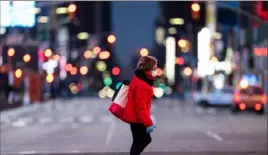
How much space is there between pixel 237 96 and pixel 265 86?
21.1 m

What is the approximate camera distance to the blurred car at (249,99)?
4209cm

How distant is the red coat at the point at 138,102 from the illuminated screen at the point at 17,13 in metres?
25.5

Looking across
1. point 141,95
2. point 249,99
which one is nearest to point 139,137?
point 141,95

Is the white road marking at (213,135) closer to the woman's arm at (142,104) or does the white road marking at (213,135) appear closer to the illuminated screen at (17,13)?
the woman's arm at (142,104)

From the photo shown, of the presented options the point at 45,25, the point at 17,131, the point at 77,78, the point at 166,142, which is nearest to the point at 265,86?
the point at 45,25

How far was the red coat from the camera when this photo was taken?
10289mm

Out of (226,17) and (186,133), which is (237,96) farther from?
(226,17)

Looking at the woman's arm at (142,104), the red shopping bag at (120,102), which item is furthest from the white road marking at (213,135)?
the woman's arm at (142,104)

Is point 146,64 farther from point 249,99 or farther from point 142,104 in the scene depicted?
point 249,99

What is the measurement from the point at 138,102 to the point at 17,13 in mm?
29554

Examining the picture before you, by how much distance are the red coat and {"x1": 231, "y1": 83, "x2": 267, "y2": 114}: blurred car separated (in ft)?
105

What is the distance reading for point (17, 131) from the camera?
26578 mm

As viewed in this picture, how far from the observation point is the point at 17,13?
39062 mm

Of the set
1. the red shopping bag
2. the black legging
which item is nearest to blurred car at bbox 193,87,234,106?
the black legging
